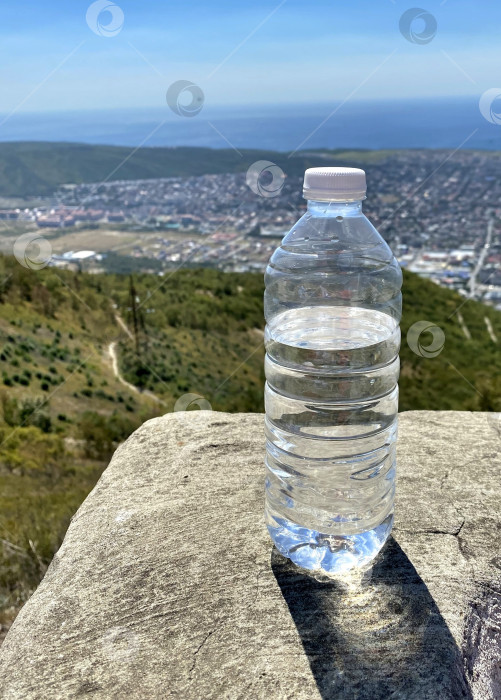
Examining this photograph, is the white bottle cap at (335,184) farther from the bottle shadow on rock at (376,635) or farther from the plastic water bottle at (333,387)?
the bottle shadow on rock at (376,635)

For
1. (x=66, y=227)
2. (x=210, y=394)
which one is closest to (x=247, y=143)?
(x=66, y=227)

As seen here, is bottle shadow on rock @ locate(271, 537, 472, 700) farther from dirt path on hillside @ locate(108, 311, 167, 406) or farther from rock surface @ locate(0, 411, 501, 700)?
dirt path on hillside @ locate(108, 311, 167, 406)

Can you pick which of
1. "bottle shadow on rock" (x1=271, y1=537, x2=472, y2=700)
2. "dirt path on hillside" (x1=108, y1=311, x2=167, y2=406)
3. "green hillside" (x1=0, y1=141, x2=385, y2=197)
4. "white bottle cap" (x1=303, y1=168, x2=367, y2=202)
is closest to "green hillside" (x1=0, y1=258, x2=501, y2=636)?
"dirt path on hillside" (x1=108, y1=311, x2=167, y2=406)

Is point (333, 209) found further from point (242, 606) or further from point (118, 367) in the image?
point (118, 367)

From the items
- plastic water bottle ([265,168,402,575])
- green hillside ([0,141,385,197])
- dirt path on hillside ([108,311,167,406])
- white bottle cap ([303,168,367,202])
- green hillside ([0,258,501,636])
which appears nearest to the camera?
white bottle cap ([303,168,367,202])

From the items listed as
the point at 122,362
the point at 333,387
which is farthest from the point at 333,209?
the point at 122,362

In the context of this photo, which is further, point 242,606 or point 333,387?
point 333,387
